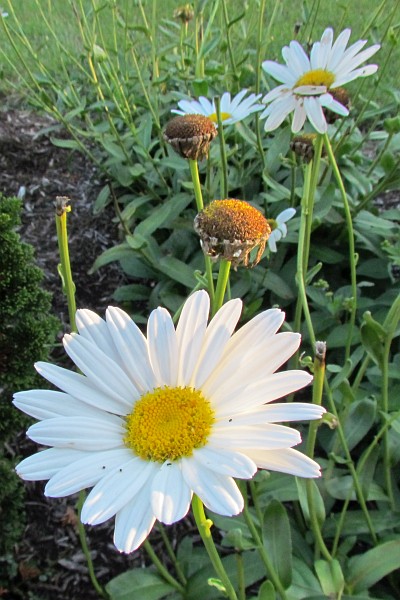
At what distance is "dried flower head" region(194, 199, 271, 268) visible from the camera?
3.06ft

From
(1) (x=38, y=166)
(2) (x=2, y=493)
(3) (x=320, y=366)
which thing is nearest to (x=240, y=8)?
(1) (x=38, y=166)

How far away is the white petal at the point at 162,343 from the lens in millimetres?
905

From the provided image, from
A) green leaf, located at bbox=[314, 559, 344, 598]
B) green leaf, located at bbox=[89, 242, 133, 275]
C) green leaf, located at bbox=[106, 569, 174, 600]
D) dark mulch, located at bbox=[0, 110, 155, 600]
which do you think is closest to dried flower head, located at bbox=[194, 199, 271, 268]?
green leaf, located at bbox=[314, 559, 344, 598]

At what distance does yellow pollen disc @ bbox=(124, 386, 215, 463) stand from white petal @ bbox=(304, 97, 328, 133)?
559mm

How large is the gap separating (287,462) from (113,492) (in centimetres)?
19

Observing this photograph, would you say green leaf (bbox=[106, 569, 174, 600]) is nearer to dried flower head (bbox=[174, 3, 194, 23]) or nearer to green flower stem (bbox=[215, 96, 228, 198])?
green flower stem (bbox=[215, 96, 228, 198])

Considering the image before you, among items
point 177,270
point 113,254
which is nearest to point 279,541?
point 177,270

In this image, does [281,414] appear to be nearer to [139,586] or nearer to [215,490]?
[215,490]

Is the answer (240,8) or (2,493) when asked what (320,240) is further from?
(240,8)

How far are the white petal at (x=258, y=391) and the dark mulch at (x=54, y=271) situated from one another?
914mm

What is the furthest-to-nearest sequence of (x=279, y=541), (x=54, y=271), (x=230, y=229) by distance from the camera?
(x=54, y=271), (x=279, y=541), (x=230, y=229)

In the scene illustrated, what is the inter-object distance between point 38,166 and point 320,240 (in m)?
1.39

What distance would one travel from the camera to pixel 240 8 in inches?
168

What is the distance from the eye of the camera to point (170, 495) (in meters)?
0.73
